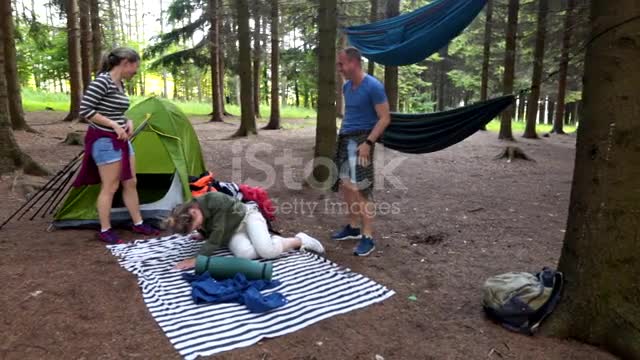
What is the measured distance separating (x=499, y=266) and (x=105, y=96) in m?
2.98

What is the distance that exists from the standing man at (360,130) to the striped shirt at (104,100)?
162 centimetres

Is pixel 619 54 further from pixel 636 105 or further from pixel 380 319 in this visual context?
pixel 380 319

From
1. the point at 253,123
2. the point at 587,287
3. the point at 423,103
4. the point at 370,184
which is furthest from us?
the point at 423,103

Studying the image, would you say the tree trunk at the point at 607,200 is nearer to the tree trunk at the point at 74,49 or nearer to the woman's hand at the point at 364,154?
the woman's hand at the point at 364,154

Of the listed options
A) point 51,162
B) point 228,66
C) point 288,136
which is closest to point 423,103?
point 228,66

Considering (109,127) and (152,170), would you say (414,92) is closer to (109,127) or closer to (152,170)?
(152,170)

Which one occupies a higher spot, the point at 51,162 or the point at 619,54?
the point at 619,54

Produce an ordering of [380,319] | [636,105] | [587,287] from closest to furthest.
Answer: [636,105] < [587,287] < [380,319]

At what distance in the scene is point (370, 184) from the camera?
3.35 metres

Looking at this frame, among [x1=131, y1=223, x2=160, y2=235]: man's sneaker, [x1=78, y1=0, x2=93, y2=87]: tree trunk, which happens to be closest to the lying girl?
[x1=131, y1=223, x2=160, y2=235]: man's sneaker

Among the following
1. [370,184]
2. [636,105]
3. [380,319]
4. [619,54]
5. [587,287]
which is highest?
[619,54]

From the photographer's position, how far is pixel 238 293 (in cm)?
255

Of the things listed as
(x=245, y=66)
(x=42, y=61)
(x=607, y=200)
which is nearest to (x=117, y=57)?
(x=607, y=200)

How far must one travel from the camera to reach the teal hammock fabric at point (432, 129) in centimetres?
398
